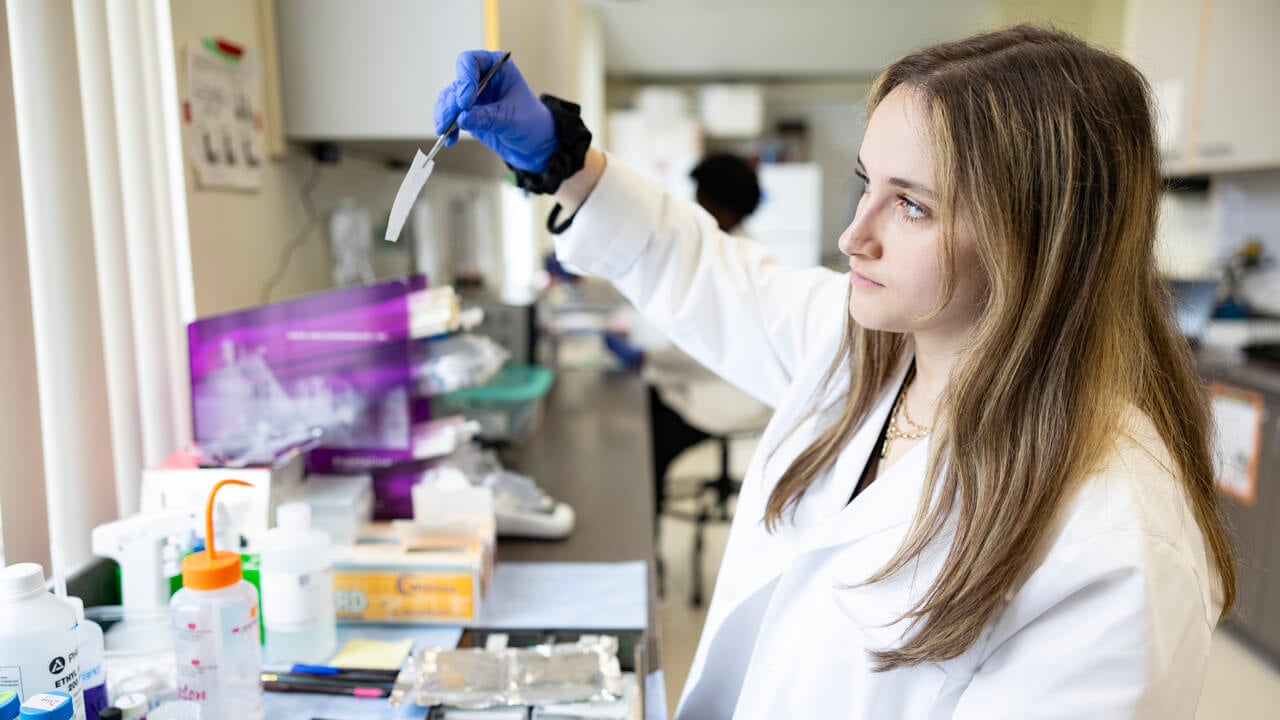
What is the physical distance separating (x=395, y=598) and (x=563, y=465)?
85cm

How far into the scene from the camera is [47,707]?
2.41 feet

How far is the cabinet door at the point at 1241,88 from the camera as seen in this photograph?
10.6 ft

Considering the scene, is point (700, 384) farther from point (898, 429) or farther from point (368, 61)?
point (898, 429)

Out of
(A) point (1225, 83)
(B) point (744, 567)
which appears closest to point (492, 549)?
(B) point (744, 567)

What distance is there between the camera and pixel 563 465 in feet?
6.59

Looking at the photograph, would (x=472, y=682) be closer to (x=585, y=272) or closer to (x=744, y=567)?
(x=744, y=567)

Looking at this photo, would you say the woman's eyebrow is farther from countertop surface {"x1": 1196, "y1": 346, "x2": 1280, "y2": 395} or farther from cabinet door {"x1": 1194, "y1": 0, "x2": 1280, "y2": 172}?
cabinet door {"x1": 1194, "y1": 0, "x2": 1280, "y2": 172}

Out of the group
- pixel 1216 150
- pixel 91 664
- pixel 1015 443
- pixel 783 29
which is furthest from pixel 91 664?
pixel 783 29

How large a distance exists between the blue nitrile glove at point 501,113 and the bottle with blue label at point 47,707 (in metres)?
0.70

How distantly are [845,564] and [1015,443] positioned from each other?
23 cm

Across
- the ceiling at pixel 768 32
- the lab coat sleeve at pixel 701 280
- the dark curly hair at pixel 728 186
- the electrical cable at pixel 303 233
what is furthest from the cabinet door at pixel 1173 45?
the electrical cable at pixel 303 233

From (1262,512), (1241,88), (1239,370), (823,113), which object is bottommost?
(1262,512)

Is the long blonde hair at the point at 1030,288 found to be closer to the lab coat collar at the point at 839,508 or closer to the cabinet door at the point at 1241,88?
the lab coat collar at the point at 839,508

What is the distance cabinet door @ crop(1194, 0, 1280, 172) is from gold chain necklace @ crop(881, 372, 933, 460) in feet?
9.93
